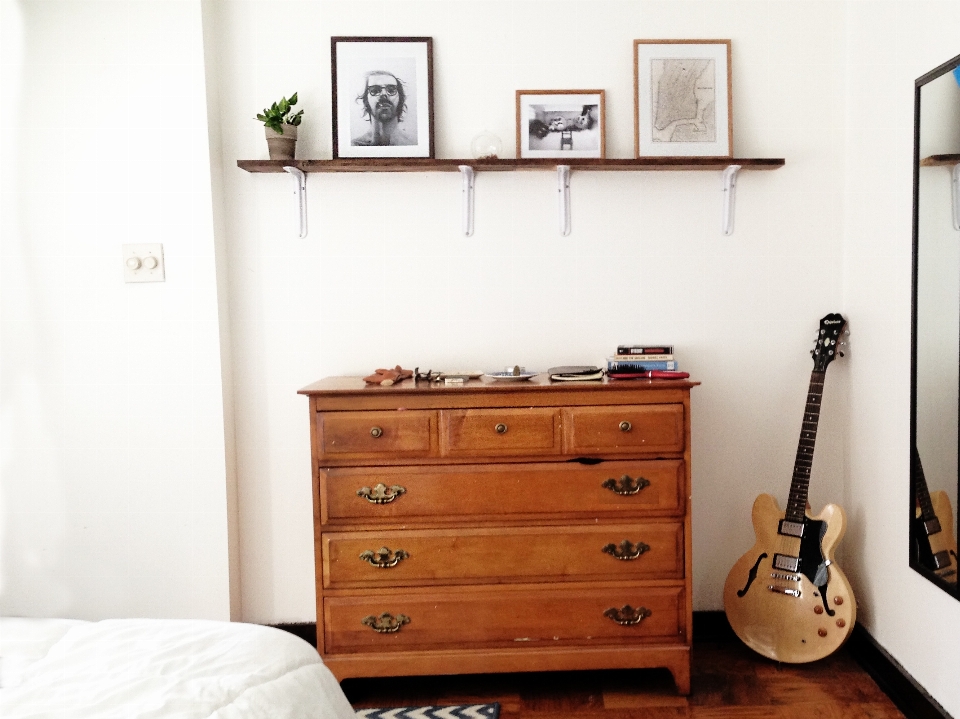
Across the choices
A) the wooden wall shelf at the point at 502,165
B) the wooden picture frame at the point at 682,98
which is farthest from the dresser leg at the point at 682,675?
the wooden picture frame at the point at 682,98

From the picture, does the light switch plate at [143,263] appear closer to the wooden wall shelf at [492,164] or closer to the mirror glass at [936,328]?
the wooden wall shelf at [492,164]

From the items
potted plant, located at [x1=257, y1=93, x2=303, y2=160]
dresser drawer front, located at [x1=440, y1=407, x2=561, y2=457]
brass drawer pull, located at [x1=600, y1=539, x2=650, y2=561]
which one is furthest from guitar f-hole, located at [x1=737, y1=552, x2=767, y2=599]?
potted plant, located at [x1=257, y1=93, x2=303, y2=160]

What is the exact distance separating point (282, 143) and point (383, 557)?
4.50ft

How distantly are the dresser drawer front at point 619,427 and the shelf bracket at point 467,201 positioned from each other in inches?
31.0

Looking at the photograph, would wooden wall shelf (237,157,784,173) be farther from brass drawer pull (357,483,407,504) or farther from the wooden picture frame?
brass drawer pull (357,483,407,504)

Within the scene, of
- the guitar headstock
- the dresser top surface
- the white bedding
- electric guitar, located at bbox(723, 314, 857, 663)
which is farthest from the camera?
the guitar headstock

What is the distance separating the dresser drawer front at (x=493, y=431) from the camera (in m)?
2.13

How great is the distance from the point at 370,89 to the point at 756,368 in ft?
5.48

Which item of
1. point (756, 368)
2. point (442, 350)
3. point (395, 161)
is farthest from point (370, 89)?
point (756, 368)

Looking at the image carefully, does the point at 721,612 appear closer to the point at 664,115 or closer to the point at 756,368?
the point at 756,368

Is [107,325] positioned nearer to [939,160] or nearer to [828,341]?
[828,341]

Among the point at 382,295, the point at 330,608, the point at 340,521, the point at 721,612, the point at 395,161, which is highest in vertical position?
the point at 395,161

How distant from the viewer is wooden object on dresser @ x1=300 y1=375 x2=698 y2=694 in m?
2.13

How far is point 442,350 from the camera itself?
2.55m
